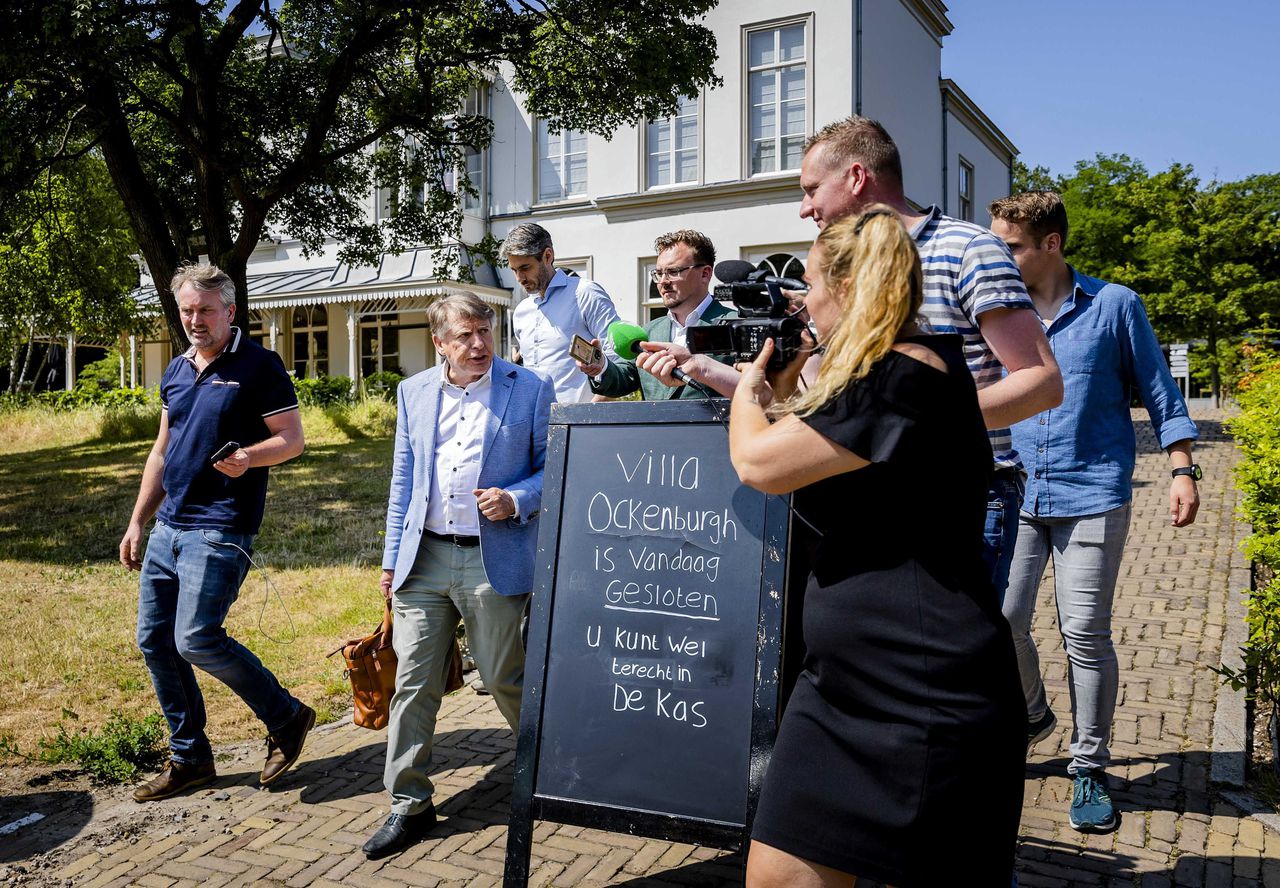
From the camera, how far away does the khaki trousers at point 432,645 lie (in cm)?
389

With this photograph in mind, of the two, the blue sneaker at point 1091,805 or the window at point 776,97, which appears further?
the window at point 776,97

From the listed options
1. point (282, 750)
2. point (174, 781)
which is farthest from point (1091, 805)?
point (174, 781)

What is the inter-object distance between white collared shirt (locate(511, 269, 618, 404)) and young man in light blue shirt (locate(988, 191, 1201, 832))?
2.26 meters

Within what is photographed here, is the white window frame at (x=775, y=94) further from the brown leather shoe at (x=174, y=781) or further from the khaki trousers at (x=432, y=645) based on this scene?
the brown leather shoe at (x=174, y=781)

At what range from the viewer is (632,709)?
10.6 feet

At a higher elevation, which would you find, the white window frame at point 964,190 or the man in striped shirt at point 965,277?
the white window frame at point 964,190

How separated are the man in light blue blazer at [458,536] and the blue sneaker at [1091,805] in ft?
6.93

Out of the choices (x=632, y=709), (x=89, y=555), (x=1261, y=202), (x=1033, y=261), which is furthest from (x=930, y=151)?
(x=632, y=709)

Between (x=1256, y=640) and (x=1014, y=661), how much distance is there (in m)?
3.11

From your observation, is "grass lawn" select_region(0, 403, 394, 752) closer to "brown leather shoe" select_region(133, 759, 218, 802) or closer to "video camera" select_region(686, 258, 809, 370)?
"brown leather shoe" select_region(133, 759, 218, 802)

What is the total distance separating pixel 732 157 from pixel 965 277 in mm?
18731

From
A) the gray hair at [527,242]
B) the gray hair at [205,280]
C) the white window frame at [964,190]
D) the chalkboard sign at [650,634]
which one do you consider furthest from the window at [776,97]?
the chalkboard sign at [650,634]

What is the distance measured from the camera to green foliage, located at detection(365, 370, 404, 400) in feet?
70.1

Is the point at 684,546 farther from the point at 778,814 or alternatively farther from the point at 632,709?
the point at 778,814
